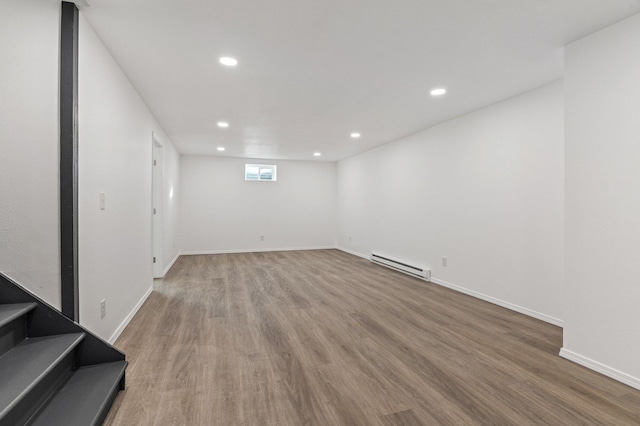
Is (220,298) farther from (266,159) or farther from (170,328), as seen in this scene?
(266,159)

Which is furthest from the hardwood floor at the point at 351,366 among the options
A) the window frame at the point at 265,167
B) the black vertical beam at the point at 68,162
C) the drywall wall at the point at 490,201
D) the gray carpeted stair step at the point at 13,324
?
the window frame at the point at 265,167

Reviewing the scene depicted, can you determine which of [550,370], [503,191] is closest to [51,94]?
[550,370]

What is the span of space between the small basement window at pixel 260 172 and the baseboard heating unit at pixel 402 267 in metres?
3.37

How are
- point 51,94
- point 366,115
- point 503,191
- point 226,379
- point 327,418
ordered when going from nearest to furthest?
point 327,418 < point 51,94 < point 226,379 < point 503,191 < point 366,115

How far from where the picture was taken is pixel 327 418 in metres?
1.59

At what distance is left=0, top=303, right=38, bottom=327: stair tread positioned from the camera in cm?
136

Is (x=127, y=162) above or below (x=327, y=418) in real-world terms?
above

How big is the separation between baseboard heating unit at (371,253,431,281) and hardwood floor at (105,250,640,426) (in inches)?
29.5

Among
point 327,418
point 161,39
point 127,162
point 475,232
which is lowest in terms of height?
point 327,418

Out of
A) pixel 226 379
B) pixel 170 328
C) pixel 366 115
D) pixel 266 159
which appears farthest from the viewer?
pixel 266 159

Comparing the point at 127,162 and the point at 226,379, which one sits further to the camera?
the point at 127,162

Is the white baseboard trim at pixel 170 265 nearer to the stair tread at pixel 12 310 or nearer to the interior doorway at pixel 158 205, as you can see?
the interior doorway at pixel 158 205

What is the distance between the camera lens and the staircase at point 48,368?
1262 mm

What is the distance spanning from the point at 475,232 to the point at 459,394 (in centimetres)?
244
